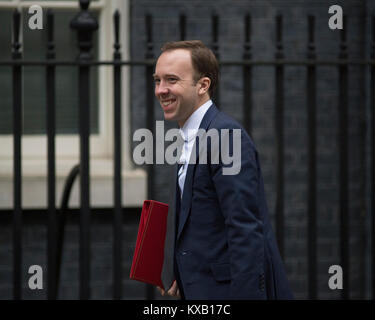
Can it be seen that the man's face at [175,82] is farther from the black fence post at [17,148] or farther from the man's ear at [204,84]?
the black fence post at [17,148]

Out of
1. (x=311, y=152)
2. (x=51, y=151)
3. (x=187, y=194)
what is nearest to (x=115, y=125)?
(x=51, y=151)

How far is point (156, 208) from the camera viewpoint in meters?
2.96

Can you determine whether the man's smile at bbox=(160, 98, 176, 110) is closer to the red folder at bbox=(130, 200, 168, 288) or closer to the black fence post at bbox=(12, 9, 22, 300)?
the red folder at bbox=(130, 200, 168, 288)

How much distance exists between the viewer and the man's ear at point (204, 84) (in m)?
2.87

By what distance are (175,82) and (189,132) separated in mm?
212

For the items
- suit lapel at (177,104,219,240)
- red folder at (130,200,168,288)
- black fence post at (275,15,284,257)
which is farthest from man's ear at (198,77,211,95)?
black fence post at (275,15,284,257)

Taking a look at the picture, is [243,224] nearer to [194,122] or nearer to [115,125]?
[194,122]

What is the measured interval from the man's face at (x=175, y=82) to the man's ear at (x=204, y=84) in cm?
2

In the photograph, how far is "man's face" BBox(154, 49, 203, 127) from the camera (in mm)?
2816

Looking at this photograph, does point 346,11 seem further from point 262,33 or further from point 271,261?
point 271,261

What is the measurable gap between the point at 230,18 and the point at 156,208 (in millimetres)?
3117

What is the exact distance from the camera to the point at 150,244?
297 cm
